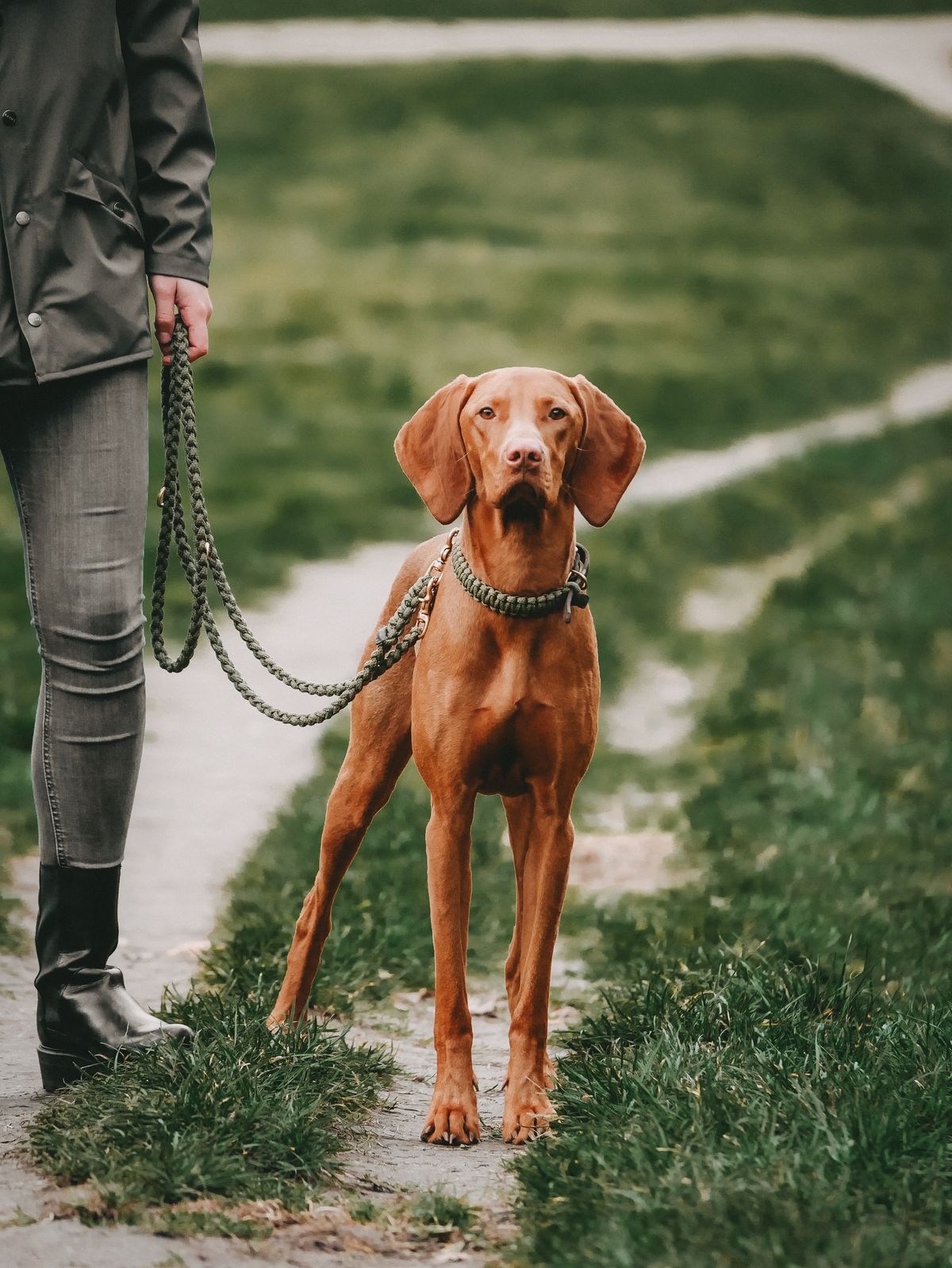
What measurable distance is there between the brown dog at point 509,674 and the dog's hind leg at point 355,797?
0.25m

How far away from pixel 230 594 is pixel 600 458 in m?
1.00

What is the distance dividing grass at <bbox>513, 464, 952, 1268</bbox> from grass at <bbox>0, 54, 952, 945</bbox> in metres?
3.99

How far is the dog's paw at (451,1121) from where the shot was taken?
3.35 meters

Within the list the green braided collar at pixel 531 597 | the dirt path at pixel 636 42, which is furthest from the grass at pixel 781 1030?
the dirt path at pixel 636 42

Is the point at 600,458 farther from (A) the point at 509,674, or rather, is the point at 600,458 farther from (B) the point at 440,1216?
(B) the point at 440,1216

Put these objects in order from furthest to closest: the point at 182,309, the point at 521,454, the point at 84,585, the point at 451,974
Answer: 1. the point at 182,309
2. the point at 451,974
3. the point at 84,585
4. the point at 521,454

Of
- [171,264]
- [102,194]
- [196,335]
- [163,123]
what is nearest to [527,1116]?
[196,335]

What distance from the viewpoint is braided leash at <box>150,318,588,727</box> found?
3.44 m

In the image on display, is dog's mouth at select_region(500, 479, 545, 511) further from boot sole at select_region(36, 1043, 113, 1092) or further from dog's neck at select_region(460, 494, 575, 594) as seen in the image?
boot sole at select_region(36, 1043, 113, 1092)

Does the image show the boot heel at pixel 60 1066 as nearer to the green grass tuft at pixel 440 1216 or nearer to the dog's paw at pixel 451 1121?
the dog's paw at pixel 451 1121

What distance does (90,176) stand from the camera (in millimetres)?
3299

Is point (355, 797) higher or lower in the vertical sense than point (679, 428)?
lower

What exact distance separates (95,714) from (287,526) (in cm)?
877

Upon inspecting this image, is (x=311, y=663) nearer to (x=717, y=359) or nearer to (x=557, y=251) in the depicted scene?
(x=717, y=359)
